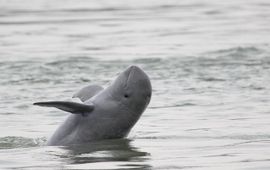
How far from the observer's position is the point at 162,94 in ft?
57.1

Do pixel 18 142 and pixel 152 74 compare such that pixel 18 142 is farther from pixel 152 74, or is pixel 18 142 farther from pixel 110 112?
pixel 152 74

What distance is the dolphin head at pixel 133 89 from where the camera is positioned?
12355 mm

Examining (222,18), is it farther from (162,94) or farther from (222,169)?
(222,169)

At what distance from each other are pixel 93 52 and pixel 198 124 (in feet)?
27.9

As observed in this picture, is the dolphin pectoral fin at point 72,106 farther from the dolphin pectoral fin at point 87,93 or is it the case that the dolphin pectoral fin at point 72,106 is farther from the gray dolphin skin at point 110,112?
the dolphin pectoral fin at point 87,93

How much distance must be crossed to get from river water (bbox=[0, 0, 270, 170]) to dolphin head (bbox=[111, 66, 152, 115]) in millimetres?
538

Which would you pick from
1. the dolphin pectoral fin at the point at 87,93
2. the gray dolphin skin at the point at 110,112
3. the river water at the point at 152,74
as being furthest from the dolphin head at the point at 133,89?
→ the dolphin pectoral fin at the point at 87,93

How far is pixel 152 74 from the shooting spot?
19.6 meters

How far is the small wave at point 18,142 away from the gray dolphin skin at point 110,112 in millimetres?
358

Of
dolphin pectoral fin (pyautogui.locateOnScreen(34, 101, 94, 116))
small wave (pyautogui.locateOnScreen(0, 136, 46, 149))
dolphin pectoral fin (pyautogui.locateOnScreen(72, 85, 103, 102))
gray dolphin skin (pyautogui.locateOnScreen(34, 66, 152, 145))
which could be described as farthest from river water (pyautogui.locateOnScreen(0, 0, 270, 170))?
dolphin pectoral fin (pyautogui.locateOnScreen(72, 85, 103, 102))

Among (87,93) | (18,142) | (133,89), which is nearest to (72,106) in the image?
(133,89)

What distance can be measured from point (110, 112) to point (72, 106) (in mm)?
609

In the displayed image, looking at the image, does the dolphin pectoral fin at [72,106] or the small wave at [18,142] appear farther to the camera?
the small wave at [18,142]

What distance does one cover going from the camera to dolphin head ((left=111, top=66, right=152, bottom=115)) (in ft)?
40.5
